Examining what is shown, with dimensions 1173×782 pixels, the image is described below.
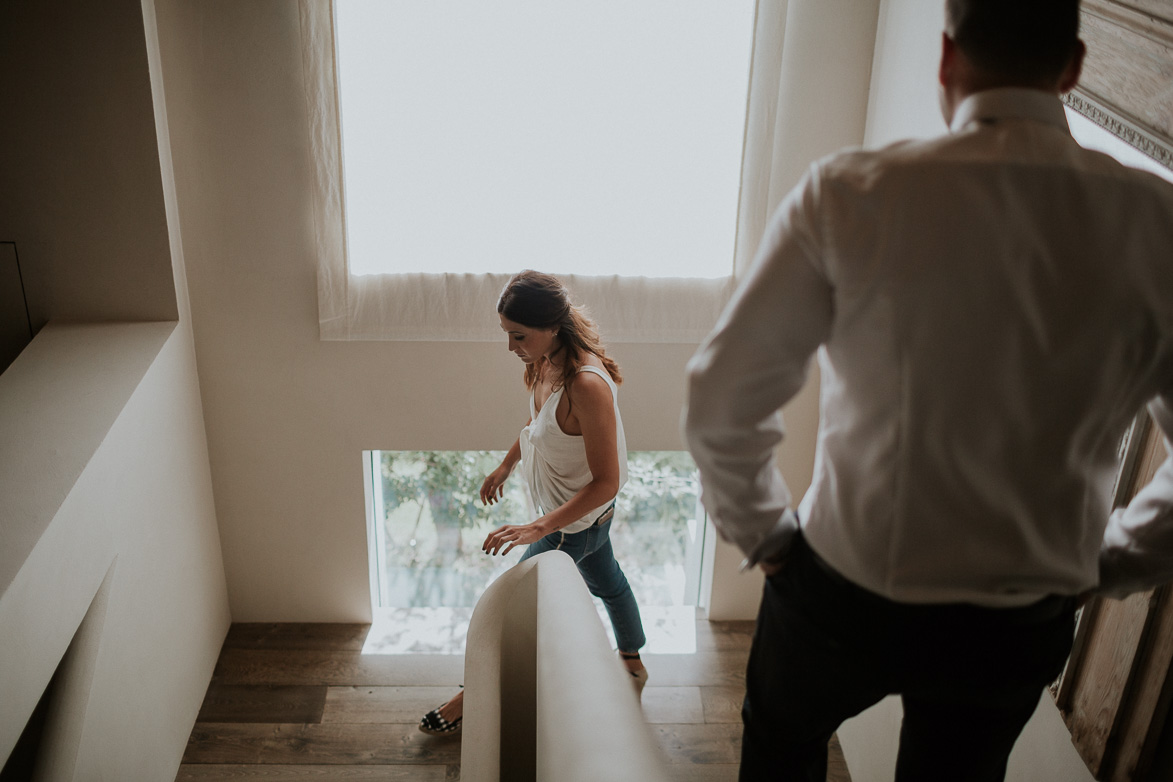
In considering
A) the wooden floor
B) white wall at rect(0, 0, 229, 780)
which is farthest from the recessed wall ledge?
the wooden floor

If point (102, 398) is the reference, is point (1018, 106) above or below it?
above

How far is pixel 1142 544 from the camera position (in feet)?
3.10

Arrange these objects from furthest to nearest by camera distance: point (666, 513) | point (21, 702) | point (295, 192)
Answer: point (666, 513)
point (295, 192)
point (21, 702)

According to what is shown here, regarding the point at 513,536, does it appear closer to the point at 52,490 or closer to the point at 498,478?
the point at 498,478

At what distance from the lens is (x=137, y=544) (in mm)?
2043

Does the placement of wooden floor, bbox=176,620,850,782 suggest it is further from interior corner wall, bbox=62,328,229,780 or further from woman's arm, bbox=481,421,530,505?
woman's arm, bbox=481,421,530,505

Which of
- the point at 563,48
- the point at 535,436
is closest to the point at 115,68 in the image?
the point at 563,48

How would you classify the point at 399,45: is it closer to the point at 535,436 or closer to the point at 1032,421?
the point at 535,436

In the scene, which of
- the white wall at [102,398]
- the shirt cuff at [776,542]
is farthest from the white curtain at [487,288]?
the shirt cuff at [776,542]

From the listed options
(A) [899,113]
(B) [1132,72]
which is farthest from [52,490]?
(A) [899,113]

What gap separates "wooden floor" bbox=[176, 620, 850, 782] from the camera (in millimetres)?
2303

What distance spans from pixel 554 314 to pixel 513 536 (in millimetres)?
549

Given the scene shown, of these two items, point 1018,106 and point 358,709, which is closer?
point 1018,106

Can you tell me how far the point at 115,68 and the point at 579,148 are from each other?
1340 mm
